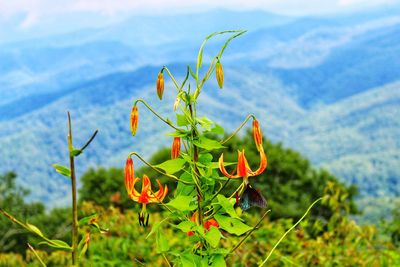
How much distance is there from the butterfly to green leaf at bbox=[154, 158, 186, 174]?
0.19 meters

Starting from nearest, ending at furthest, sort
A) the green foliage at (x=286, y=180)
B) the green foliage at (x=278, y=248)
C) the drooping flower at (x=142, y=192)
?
the drooping flower at (x=142, y=192) < the green foliage at (x=278, y=248) < the green foliage at (x=286, y=180)

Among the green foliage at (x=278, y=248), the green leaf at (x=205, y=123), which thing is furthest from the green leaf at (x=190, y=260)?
the green foliage at (x=278, y=248)

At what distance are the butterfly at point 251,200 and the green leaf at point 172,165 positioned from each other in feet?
0.64

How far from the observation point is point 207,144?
5.68ft

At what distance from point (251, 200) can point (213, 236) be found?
6.9 inches

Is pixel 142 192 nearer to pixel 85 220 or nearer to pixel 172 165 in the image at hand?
pixel 172 165

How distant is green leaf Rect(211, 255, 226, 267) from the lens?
177 centimetres

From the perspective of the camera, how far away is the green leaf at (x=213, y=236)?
172 centimetres

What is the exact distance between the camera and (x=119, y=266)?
5262 mm

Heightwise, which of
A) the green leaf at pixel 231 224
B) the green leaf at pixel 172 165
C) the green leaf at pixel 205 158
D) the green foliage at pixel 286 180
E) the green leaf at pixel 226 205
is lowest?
the green foliage at pixel 286 180

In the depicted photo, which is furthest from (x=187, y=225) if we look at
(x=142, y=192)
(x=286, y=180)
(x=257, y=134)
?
(x=286, y=180)

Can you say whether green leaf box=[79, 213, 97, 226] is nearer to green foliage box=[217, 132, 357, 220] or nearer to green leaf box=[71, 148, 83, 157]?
green leaf box=[71, 148, 83, 157]

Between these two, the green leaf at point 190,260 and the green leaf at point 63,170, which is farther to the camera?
the green leaf at point 190,260

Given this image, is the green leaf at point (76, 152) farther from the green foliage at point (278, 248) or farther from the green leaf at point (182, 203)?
the green foliage at point (278, 248)
